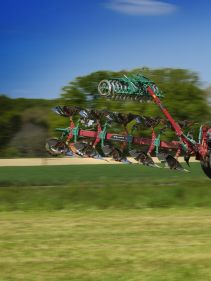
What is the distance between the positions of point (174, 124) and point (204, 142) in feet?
3.75

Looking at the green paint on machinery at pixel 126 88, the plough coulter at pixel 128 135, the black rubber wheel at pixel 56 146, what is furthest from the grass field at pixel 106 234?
the green paint on machinery at pixel 126 88

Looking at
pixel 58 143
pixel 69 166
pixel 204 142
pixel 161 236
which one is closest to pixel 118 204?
pixel 161 236

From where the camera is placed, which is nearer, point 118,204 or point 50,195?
point 118,204

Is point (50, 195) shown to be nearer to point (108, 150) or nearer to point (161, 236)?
point (161, 236)

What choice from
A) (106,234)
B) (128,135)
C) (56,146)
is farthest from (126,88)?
(106,234)

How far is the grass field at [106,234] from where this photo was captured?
5.96 metres

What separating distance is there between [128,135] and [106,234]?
10.7 metres

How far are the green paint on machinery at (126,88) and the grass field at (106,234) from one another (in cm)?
606

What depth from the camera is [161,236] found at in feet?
26.1

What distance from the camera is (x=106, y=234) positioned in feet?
26.7

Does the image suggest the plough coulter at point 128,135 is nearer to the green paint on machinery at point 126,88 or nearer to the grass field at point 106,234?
the green paint on machinery at point 126,88

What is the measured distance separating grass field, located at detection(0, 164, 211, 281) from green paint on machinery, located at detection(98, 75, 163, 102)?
238 inches

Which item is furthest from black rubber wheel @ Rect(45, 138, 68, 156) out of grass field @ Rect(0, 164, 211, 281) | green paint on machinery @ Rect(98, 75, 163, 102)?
grass field @ Rect(0, 164, 211, 281)

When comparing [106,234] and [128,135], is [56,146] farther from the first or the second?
[106,234]
